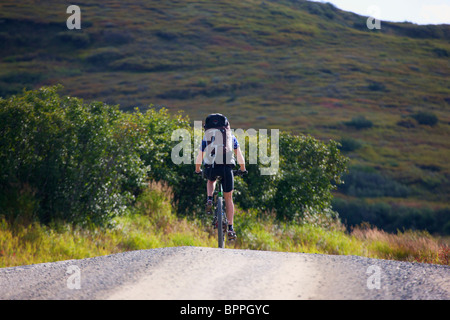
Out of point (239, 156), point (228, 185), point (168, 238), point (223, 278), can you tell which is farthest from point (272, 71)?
point (223, 278)

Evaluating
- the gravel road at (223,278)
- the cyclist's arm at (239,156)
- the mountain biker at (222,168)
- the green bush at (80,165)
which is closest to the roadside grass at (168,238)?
the green bush at (80,165)

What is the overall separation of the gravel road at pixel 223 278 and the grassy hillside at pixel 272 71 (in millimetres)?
27852

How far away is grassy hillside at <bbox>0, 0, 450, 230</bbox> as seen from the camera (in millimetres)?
42906

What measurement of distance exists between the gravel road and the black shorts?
138 centimetres

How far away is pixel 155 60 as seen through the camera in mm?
65875

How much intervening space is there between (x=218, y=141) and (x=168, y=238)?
2.85 metres

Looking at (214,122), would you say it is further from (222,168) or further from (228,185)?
(228,185)

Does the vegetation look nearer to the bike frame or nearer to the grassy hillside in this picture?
the grassy hillside

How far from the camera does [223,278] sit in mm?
5324

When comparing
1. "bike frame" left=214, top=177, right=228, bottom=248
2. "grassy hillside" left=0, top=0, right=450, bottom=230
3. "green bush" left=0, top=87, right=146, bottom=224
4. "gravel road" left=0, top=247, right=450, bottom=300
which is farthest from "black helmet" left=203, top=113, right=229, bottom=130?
"grassy hillside" left=0, top=0, right=450, bottom=230

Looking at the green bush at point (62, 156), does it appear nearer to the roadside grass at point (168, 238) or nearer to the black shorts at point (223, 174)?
the roadside grass at point (168, 238)

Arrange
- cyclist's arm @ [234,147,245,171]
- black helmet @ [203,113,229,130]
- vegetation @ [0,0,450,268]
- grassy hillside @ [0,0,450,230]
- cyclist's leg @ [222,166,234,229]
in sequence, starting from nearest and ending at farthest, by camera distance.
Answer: black helmet @ [203,113,229,130], cyclist's leg @ [222,166,234,229], cyclist's arm @ [234,147,245,171], vegetation @ [0,0,450,268], grassy hillside @ [0,0,450,230]
